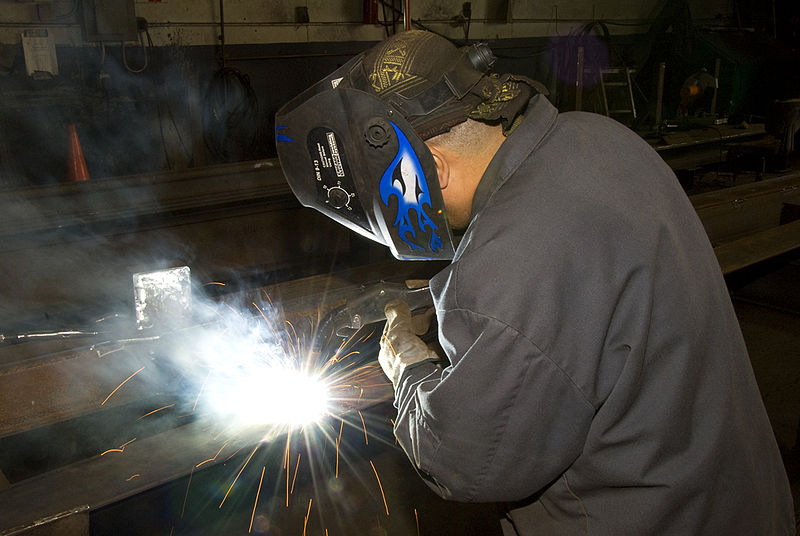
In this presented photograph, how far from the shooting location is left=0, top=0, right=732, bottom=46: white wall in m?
4.39

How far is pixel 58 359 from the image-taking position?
149 cm

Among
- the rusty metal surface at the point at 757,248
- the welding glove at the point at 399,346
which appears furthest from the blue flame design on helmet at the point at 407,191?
the rusty metal surface at the point at 757,248

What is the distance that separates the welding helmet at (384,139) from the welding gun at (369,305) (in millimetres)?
344

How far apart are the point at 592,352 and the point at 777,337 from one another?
10.5 ft

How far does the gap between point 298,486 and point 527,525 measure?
1.52m

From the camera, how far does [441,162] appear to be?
1.06 m

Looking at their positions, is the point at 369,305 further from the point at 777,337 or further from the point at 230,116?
the point at 230,116

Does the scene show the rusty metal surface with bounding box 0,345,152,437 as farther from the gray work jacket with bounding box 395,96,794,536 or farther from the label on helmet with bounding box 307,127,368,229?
the gray work jacket with bounding box 395,96,794,536

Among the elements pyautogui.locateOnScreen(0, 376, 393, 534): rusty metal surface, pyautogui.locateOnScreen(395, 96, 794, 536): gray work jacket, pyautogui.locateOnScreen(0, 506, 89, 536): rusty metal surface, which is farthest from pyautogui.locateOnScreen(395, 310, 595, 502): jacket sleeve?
pyautogui.locateOnScreen(0, 506, 89, 536): rusty metal surface

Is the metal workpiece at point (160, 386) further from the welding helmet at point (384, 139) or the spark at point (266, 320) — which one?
the welding helmet at point (384, 139)

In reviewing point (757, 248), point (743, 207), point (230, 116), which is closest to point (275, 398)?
point (757, 248)

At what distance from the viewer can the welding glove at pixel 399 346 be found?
1.28m

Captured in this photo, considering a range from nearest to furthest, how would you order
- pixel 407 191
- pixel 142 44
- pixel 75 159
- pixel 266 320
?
pixel 407 191
pixel 266 320
pixel 75 159
pixel 142 44

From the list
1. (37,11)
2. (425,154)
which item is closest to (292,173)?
(425,154)
